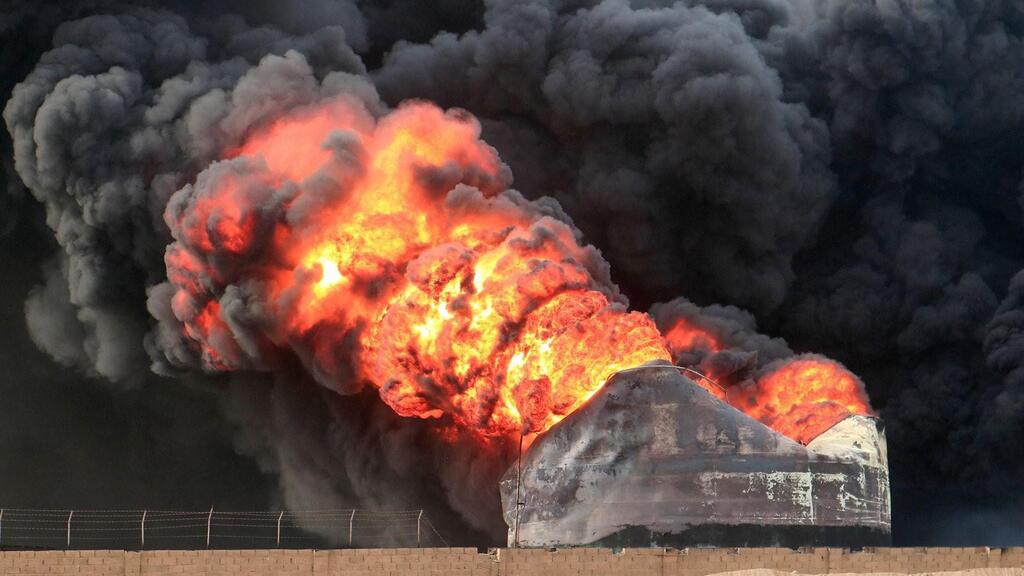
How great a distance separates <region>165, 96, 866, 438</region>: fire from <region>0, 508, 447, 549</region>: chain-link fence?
21.6 feet

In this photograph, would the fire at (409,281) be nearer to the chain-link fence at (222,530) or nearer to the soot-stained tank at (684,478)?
the soot-stained tank at (684,478)

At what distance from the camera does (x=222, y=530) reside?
254ft

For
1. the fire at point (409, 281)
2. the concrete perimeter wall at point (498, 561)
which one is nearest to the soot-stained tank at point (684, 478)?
the fire at point (409, 281)

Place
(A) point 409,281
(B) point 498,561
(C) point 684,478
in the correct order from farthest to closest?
1. (A) point 409,281
2. (C) point 684,478
3. (B) point 498,561

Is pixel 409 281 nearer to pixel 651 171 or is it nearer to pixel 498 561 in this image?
pixel 498 561

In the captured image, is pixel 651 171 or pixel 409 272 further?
pixel 651 171

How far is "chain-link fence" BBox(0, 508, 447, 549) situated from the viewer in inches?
2403

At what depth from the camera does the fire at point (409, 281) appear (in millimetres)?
51000

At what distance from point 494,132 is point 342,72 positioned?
7.67 meters

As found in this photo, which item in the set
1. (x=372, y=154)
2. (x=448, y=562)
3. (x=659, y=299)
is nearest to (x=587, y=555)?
(x=448, y=562)

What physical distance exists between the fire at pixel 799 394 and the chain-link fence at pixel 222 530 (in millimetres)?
12855

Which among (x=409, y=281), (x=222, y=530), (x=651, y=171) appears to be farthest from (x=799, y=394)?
(x=222, y=530)

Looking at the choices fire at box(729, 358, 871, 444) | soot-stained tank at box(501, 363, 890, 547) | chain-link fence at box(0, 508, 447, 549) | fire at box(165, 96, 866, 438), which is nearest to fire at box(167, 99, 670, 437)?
fire at box(165, 96, 866, 438)

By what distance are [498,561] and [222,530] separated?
3832 centimetres
